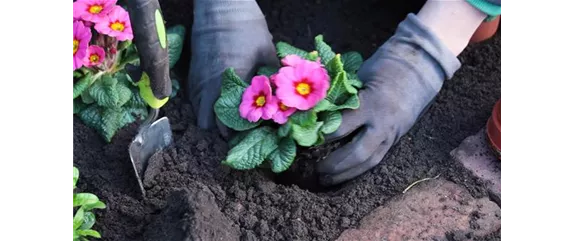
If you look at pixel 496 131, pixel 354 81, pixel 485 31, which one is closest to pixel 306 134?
pixel 354 81

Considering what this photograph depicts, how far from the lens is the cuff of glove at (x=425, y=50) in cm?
210

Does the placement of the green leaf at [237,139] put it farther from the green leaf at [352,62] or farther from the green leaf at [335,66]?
the green leaf at [352,62]

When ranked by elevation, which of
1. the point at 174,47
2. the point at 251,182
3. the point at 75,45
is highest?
the point at 75,45

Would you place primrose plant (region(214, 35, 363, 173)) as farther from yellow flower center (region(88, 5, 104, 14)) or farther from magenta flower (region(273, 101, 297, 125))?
yellow flower center (region(88, 5, 104, 14))

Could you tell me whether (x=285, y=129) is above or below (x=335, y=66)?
below

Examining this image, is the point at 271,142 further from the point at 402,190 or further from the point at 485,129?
the point at 485,129

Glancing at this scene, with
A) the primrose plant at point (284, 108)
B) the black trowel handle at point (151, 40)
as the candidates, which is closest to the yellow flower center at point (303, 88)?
the primrose plant at point (284, 108)

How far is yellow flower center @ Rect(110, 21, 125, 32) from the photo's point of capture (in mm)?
2029

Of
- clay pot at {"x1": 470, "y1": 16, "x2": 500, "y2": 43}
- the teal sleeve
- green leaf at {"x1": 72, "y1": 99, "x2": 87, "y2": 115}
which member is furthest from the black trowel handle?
clay pot at {"x1": 470, "y1": 16, "x2": 500, "y2": 43}

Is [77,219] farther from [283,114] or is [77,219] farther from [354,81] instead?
[354,81]

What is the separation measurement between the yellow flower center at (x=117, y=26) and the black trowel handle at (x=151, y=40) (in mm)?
343

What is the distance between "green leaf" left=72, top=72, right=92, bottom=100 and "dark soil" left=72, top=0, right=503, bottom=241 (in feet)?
0.31

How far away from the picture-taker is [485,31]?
240 centimetres

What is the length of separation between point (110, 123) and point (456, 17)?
3.45ft
